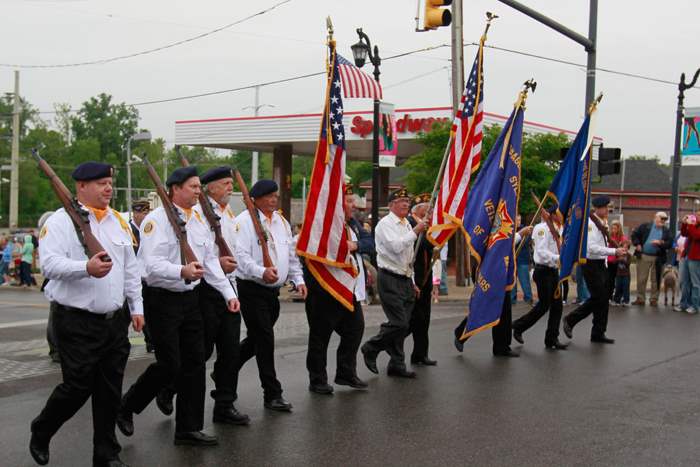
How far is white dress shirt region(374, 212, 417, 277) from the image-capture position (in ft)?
28.1

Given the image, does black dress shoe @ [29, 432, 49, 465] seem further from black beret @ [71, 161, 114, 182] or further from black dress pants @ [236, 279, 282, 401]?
black dress pants @ [236, 279, 282, 401]

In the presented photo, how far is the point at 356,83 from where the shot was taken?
648 inches

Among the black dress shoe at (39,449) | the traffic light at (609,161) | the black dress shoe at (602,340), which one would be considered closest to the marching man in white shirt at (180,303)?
the black dress shoe at (39,449)

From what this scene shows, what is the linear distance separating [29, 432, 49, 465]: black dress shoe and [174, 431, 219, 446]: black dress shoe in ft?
3.09

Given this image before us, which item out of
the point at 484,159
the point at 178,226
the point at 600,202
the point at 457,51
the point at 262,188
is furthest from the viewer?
the point at 484,159

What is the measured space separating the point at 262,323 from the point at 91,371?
1.94m

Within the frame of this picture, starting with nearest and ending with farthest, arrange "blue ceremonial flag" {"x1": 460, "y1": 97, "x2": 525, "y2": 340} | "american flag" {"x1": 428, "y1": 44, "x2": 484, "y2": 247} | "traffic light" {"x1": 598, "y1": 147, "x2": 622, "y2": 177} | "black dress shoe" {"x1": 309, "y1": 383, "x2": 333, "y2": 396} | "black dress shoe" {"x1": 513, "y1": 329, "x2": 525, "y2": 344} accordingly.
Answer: "black dress shoe" {"x1": 309, "y1": 383, "x2": 333, "y2": 396}
"american flag" {"x1": 428, "y1": 44, "x2": 484, "y2": 247}
"blue ceremonial flag" {"x1": 460, "y1": 97, "x2": 525, "y2": 340}
"black dress shoe" {"x1": 513, "y1": 329, "x2": 525, "y2": 344}
"traffic light" {"x1": 598, "y1": 147, "x2": 622, "y2": 177}

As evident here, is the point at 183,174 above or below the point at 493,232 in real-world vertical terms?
above

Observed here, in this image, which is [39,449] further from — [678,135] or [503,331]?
[678,135]

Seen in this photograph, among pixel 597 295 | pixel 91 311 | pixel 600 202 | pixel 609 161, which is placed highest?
pixel 609 161

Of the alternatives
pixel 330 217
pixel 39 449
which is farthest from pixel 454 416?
pixel 39 449

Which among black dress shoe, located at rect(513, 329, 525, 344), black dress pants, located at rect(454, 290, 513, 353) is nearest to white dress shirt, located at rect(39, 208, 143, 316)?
black dress pants, located at rect(454, 290, 513, 353)

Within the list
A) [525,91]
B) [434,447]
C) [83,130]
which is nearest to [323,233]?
[434,447]

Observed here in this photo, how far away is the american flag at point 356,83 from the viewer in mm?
16266
